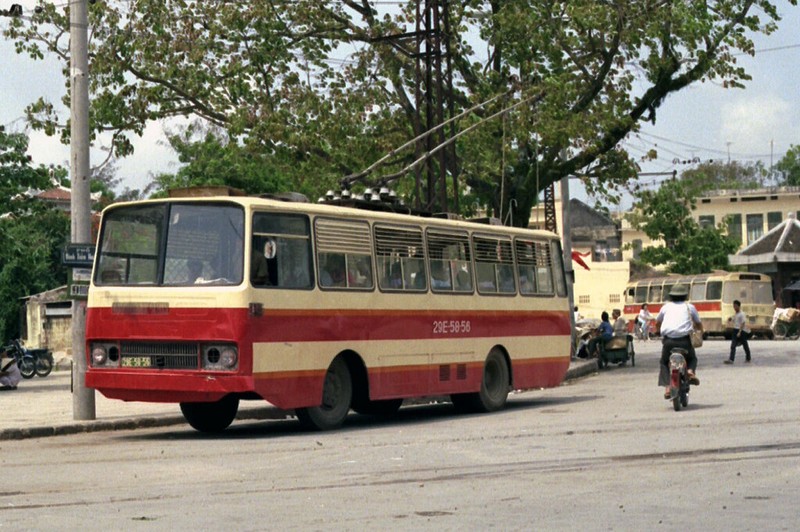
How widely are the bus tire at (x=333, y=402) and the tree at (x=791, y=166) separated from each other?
101602mm

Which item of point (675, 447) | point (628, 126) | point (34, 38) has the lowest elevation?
point (675, 447)

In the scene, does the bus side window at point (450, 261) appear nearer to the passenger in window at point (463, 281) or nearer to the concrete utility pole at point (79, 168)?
the passenger in window at point (463, 281)

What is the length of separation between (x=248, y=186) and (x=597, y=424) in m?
52.1

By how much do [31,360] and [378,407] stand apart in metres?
22.3

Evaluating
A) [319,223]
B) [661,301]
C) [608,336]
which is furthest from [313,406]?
[661,301]

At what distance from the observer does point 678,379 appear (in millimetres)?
20484

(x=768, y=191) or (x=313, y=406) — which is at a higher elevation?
(x=768, y=191)

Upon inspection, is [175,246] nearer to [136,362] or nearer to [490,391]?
[136,362]

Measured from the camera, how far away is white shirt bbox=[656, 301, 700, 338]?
828 inches

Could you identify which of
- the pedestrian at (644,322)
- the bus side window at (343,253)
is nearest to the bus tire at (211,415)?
the bus side window at (343,253)

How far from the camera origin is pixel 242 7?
32.4m

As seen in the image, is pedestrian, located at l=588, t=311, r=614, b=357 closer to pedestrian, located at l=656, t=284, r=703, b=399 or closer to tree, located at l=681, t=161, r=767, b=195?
pedestrian, located at l=656, t=284, r=703, b=399

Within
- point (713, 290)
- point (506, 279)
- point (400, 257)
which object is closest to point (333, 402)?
point (400, 257)

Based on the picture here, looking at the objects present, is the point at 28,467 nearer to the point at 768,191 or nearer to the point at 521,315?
the point at 521,315
